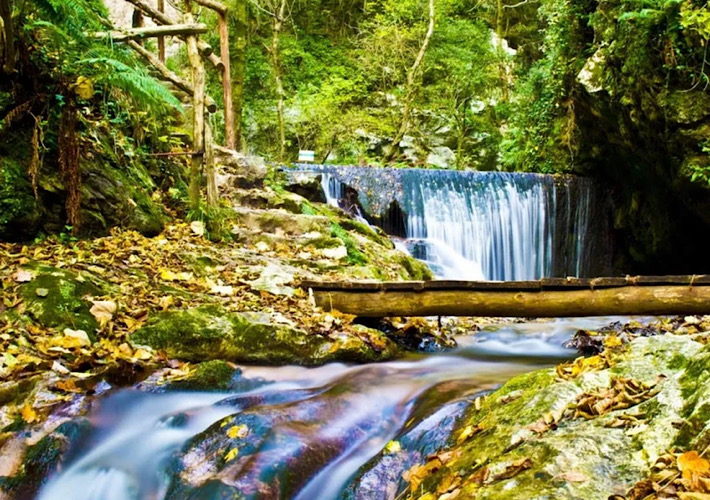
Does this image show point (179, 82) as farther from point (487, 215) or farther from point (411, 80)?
point (411, 80)

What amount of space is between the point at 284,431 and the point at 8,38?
12.7ft

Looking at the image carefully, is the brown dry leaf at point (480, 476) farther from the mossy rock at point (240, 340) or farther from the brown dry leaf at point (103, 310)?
the brown dry leaf at point (103, 310)

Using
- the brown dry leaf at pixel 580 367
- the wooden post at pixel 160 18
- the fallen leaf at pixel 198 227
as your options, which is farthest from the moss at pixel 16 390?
the wooden post at pixel 160 18

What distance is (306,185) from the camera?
11.2 metres

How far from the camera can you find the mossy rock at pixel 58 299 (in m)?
3.58

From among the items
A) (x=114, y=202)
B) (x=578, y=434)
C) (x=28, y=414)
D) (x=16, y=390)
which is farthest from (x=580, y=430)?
(x=114, y=202)

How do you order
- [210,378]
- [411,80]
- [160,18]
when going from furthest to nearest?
1. [411,80]
2. [160,18]
3. [210,378]

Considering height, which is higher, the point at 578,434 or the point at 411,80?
the point at 411,80

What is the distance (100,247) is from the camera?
16.5 ft

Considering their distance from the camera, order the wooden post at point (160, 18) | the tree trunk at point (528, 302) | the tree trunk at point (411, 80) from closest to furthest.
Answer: the tree trunk at point (528, 302), the wooden post at point (160, 18), the tree trunk at point (411, 80)

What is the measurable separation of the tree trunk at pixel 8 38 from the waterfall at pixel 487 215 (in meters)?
7.65

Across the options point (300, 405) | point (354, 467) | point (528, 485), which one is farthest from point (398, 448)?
point (528, 485)

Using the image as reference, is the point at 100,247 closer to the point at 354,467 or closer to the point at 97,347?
the point at 97,347

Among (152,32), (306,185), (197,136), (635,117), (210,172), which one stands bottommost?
(210,172)
